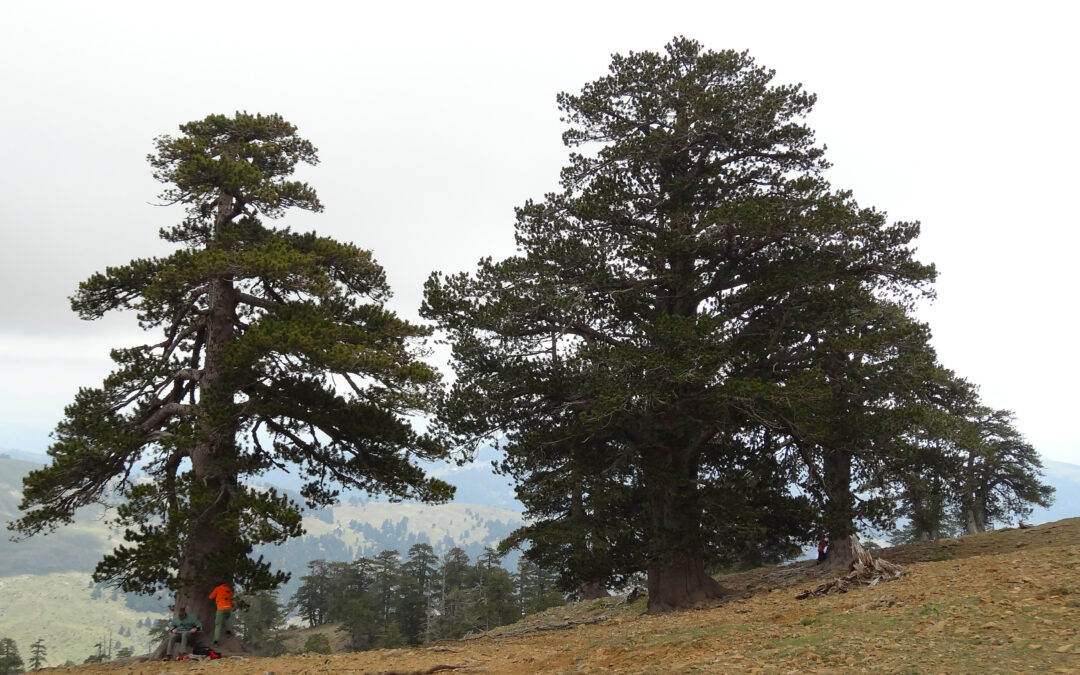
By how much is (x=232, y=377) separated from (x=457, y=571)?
7515 cm

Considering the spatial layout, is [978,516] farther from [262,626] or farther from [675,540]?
[262,626]

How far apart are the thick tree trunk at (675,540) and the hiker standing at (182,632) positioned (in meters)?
11.0

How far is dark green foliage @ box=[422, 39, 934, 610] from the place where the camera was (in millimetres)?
16172

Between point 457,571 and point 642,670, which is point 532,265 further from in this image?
point 457,571

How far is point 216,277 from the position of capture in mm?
14734

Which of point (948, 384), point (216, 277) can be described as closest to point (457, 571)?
point (948, 384)

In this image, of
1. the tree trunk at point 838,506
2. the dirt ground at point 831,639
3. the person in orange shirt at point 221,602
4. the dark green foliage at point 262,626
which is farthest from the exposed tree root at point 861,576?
the dark green foliage at point 262,626

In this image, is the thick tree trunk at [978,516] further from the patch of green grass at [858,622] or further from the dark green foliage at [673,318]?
the patch of green grass at [858,622]

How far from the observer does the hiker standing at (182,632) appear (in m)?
13.6

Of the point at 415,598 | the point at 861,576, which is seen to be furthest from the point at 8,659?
the point at 861,576

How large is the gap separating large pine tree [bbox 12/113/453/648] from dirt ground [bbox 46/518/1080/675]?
262 cm

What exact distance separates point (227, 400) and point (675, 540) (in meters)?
11.7

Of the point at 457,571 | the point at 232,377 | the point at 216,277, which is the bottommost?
the point at 457,571

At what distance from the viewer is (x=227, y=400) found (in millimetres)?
14477
